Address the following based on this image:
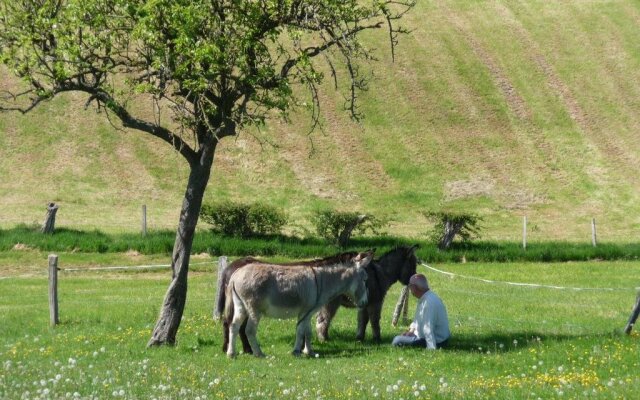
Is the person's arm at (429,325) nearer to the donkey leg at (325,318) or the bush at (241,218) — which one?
the donkey leg at (325,318)

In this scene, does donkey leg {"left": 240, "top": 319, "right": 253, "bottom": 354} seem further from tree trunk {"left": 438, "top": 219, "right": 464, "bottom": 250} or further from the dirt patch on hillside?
the dirt patch on hillside

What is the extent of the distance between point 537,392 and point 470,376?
2159mm

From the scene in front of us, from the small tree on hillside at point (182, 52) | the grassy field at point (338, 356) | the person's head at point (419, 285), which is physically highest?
the small tree on hillside at point (182, 52)

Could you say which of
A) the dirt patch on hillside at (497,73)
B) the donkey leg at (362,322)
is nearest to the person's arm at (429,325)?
the donkey leg at (362,322)

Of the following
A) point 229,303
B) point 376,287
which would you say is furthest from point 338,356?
point 376,287

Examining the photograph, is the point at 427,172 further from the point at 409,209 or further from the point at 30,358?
the point at 30,358

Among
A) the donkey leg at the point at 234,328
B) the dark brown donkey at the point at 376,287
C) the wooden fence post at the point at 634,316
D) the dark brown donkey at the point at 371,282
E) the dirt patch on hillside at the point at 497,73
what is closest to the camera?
the donkey leg at the point at 234,328

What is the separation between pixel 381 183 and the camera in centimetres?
5950

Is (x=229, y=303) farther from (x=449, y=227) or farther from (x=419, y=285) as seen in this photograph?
(x=449, y=227)

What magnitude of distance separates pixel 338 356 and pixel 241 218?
23816 millimetres

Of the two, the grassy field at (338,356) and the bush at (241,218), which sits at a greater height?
the bush at (241,218)

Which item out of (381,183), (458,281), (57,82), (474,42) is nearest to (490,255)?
(458,281)

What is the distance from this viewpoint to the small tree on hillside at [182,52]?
17172mm

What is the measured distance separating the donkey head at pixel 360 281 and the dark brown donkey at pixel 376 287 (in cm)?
62
